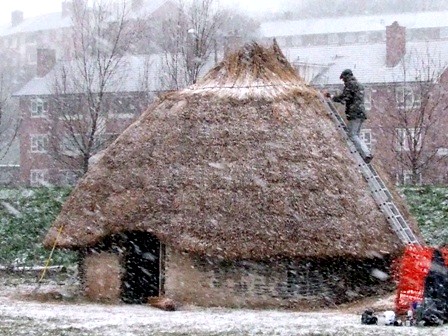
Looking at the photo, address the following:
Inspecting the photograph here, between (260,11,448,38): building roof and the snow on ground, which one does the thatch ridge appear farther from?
(260,11,448,38): building roof

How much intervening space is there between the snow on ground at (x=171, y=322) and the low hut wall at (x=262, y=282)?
0.43 metres

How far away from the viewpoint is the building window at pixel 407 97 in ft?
143

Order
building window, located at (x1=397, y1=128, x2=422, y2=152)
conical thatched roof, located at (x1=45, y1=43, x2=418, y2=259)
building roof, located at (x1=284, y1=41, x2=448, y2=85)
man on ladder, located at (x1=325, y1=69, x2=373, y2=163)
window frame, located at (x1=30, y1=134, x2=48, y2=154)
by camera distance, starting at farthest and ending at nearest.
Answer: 1. window frame, located at (x1=30, y1=134, x2=48, y2=154)
2. building roof, located at (x1=284, y1=41, x2=448, y2=85)
3. building window, located at (x1=397, y1=128, x2=422, y2=152)
4. man on ladder, located at (x1=325, y1=69, x2=373, y2=163)
5. conical thatched roof, located at (x1=45, y1=43, x2=418, y2=259)

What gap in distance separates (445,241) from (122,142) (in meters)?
11.8

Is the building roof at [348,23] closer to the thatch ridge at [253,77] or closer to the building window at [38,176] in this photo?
the building window at [38,176]

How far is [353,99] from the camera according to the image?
2467 cm

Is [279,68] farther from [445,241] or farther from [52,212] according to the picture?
[52,212]

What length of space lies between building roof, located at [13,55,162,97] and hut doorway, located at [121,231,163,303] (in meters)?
22.2

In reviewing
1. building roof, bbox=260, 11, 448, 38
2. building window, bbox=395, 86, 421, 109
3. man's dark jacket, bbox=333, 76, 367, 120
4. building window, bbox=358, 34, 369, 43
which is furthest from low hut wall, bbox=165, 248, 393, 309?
building roof, bbox=260, 11, 448, 38

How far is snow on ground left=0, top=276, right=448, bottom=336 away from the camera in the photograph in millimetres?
17828

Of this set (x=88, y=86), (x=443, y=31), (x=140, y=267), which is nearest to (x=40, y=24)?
(x=443, y=31)

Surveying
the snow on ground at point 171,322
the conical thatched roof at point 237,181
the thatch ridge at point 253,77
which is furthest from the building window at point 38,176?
the snow on ground at point 171,322

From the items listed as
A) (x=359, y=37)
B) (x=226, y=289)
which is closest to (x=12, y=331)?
(x=226, y=289)

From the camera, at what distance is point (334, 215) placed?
22766 millimetres
